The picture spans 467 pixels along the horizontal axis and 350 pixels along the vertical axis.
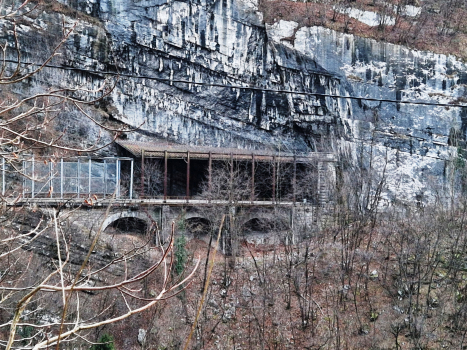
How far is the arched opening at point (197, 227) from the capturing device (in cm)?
2383

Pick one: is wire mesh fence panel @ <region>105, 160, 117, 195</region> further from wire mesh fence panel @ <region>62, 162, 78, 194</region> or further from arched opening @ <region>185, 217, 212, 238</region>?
arched opening @ <region>185, 217, 212, 238</region>

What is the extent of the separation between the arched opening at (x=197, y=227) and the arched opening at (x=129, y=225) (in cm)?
197

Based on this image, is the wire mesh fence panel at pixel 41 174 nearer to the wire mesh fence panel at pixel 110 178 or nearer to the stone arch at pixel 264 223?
the wire mesh fence panel at pixel 110 178

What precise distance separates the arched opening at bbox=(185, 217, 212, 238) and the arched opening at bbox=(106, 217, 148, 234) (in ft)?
6.48

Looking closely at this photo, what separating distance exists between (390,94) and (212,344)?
703 inches

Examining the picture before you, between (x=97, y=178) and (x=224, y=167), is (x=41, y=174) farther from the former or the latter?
(x=224, y=167)

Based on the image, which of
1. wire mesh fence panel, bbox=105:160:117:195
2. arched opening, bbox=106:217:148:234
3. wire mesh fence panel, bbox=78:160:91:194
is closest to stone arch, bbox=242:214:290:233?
arched opening, bbox=106:217:148:234

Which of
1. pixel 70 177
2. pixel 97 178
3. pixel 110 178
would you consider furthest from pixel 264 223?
pixel 70 177

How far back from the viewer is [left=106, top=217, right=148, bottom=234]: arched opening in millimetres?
23905

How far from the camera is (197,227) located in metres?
23.7

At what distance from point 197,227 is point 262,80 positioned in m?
10.5

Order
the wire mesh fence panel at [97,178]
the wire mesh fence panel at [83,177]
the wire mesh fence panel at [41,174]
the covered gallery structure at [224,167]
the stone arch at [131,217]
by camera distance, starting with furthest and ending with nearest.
A: the covered gallery structure at [224,167] < the wire mesh fence panel at [97,178] < the wire mesh fence panel at [83,177] < the stone arch at [131,217] < the wire mesh fence panel at [41,174]

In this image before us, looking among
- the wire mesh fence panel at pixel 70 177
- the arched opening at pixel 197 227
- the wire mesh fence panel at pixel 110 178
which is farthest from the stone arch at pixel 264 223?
the wire mesh fence panel at pixel 70 177

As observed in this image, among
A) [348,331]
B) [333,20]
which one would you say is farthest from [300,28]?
[348,331]
